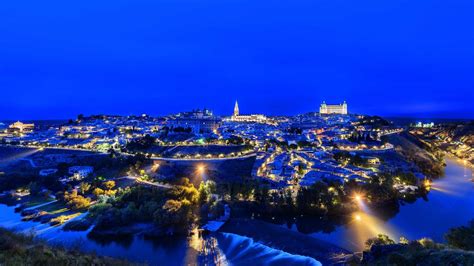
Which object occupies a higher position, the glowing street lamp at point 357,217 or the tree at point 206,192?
the tree at point 206,192

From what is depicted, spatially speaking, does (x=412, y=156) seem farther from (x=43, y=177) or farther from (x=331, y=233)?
(x=43, y=177)

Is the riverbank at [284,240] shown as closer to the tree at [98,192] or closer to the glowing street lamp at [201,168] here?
the tree at [98,192]

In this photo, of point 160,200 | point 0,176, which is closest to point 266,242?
point 160,200

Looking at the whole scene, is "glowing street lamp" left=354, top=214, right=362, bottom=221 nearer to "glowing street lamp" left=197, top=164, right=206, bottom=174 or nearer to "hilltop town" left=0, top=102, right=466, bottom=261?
"hilltop town" left=0, top=102, right=466, bottom=261

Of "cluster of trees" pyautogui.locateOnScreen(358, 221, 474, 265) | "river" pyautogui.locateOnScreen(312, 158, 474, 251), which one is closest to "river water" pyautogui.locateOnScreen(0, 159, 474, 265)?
"river" pyautogui.locateOnScreen(312, 158, 474, 251)

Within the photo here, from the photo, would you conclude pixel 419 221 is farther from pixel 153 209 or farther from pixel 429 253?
pixel 153 209

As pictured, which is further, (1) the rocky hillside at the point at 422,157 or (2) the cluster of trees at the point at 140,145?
(2) the cluster of trees at the point at 140,145

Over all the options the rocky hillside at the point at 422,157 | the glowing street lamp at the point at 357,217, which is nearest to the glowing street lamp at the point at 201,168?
the glowing street lamp at the point at 357,217

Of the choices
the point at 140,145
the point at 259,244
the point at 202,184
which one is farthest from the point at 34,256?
the point at 140,145
